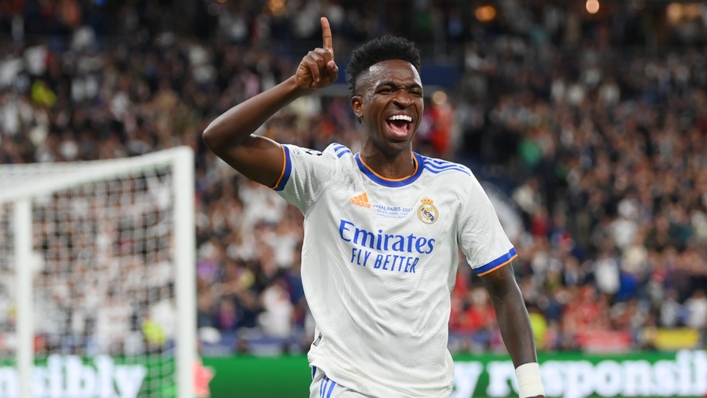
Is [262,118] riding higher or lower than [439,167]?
higher

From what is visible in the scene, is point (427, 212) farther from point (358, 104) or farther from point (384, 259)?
point (358, 104)

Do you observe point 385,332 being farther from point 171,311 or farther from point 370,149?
point 171,311

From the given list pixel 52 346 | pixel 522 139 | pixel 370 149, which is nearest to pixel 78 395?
pixel 52 346

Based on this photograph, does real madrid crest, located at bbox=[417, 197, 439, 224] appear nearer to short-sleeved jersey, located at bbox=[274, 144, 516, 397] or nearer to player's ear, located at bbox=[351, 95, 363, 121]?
short-sleeved jersey, located at bbox=[274, 144, 516, 397]

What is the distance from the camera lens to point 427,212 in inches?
175

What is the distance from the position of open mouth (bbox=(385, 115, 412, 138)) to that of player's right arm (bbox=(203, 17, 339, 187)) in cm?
31

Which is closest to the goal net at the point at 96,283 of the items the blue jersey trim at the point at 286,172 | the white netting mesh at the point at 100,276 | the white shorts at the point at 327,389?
the white netting mesh at the point at 100,276

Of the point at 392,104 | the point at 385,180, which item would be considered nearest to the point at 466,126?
the point at 385,180

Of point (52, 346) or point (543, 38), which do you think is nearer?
point (52, 346)

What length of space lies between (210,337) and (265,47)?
8.99m

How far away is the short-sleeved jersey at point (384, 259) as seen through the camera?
430 centimetres

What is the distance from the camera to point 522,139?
23.1m

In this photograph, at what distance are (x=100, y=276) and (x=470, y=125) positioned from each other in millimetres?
13803

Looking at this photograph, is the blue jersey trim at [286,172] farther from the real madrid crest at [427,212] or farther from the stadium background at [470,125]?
the stadium background at [470,125]
